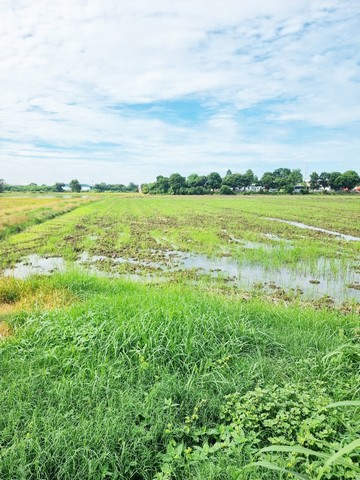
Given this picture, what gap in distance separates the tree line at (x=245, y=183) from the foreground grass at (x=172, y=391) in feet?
172

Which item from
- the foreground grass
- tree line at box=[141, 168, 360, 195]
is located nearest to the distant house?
tree line at box=[141, 168, 360, 195]

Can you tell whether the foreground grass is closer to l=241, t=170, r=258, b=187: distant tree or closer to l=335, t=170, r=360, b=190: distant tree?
l=335, t=170, r=360, b=190: distant tree

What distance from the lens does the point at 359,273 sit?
6.89 m

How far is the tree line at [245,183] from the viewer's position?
53.7m

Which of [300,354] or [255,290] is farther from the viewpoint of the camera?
[255,290]

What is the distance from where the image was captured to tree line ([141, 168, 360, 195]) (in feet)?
176

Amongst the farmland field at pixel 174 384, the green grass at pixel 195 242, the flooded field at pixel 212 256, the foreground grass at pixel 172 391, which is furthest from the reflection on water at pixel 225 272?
the foreground grass at pixel 172 391

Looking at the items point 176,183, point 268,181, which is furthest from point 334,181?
point 176,183

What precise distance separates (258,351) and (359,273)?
504 cm

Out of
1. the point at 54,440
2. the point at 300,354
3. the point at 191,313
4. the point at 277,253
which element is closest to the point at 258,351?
the point at 300,354

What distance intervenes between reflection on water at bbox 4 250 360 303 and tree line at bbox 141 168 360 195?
48089mm

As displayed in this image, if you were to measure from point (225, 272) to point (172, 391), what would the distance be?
4.67 m

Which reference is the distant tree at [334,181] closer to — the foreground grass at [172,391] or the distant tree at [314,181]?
the distant tree at [314,181]

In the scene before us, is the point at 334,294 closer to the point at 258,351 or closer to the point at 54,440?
the point at 258,351
